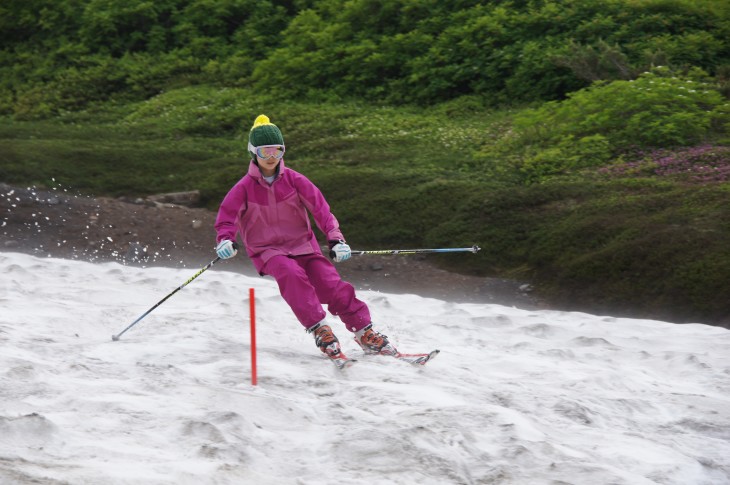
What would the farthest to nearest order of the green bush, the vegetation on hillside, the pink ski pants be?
1. the green bush
2. the vegetation on hillside
3. the pink ski pants

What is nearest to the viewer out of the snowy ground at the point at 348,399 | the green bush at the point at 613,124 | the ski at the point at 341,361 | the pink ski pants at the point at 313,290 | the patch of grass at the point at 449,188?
the snowy ground at the point at 348,399

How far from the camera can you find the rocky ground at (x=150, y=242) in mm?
10469

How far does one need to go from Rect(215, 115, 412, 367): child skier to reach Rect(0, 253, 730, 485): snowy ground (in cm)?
39

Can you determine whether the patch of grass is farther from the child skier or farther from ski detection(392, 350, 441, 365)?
the child skier

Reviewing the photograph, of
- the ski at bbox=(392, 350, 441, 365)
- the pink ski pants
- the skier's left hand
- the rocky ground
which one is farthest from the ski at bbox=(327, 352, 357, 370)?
the rocky ground

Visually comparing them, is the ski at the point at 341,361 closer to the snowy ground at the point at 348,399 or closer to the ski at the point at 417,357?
the snowy ground at the point at 348,399

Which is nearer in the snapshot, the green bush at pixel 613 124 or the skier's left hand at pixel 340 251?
the skier's left hand at pixel 340 251

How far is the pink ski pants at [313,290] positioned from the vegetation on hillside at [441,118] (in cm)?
349

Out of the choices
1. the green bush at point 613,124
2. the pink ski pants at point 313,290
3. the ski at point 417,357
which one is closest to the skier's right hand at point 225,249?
the pink ski pants at point 313,290

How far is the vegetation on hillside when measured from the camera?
10.6 metres

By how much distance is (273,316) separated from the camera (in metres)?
8.60

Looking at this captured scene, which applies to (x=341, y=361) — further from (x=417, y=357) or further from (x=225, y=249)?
(x=225, y=249)

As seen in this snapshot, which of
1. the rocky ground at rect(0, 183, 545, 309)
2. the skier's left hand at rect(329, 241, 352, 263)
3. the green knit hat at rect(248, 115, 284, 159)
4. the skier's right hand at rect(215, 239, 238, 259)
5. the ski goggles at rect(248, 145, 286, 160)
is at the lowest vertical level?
the rocky ground at rect(0, 183, 545, 309)

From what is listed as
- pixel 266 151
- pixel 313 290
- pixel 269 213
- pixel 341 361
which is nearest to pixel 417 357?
pixel 341 361
